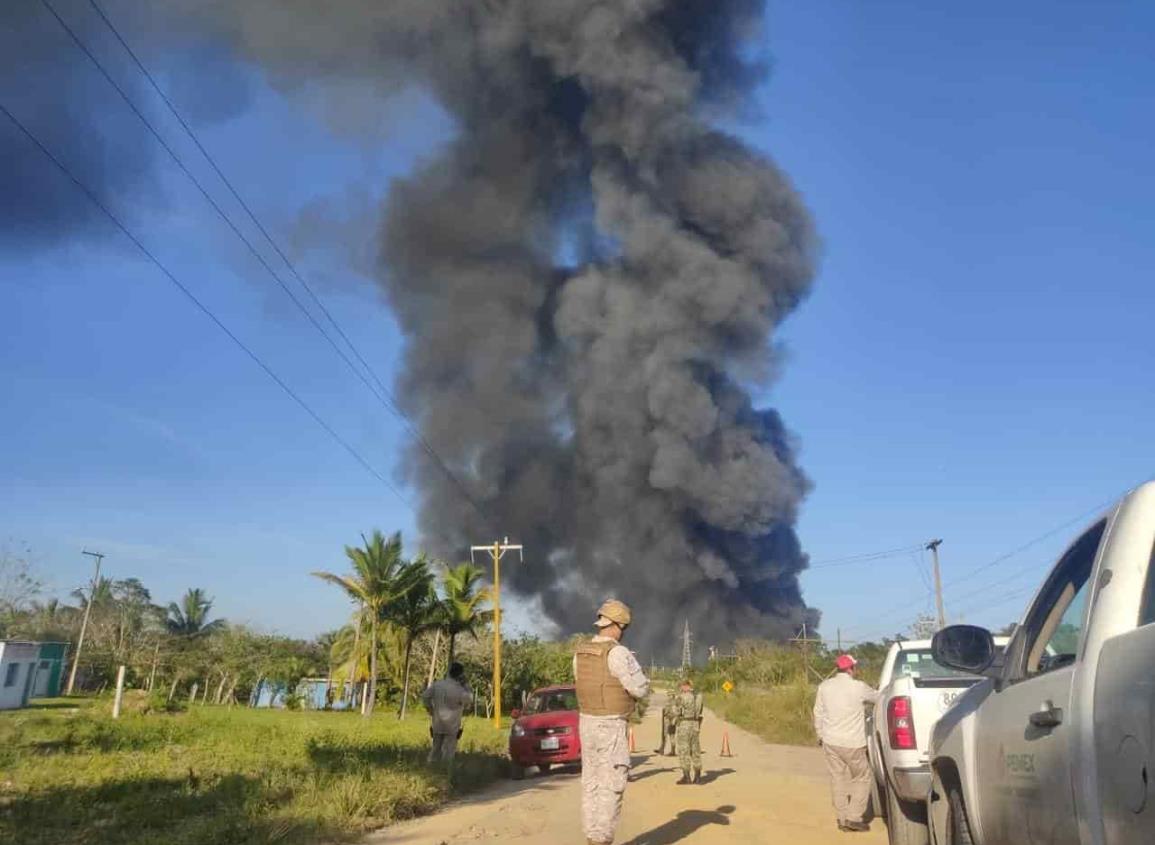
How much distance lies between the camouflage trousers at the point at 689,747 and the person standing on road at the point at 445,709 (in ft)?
9.65

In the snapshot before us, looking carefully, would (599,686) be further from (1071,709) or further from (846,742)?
(1071,709)

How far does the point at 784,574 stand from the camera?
47.3m

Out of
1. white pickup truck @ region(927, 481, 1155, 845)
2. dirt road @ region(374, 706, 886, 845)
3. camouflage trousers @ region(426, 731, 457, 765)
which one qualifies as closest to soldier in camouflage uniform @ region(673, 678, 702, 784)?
dirt road @ region(374, 706, 886, 845)

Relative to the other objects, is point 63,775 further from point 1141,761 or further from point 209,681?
point 209,681

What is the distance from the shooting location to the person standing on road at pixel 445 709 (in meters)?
11.7

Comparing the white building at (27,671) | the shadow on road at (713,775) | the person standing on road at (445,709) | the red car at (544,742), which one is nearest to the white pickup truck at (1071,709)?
the person standing on road at (445,709)

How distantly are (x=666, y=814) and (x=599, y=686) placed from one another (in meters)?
3.81

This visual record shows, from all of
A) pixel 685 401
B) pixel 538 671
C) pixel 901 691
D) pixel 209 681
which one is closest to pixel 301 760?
pixel 901 691

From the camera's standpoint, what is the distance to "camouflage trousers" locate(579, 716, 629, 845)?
5.43m

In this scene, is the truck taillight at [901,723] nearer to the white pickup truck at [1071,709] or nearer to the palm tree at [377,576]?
the white pickup truck at [1071,709]

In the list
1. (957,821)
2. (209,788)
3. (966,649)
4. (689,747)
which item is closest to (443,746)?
(209,788)

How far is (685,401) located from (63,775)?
32.4 metres

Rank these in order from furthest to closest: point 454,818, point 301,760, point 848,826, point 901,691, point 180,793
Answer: point 301,760 < point 180,793 < point 454,818 < point 848,826 < point 901,691

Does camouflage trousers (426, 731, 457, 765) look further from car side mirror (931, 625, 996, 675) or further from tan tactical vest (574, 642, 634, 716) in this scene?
car side mirror (931, 625, 996, 675)
